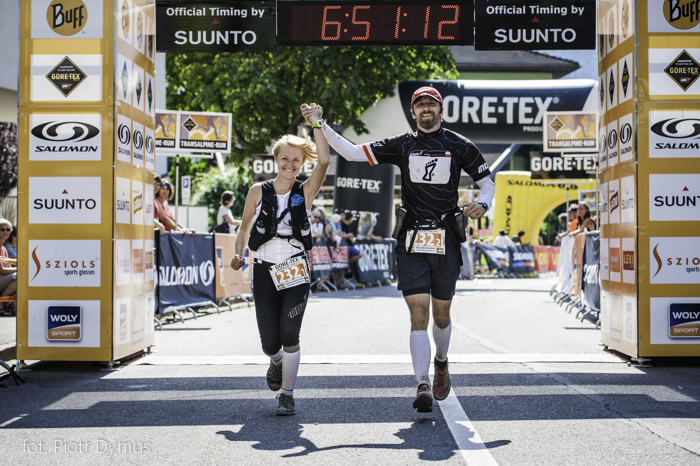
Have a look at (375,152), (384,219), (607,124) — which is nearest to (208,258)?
(607,124)

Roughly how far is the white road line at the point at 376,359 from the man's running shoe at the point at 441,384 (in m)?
2.23

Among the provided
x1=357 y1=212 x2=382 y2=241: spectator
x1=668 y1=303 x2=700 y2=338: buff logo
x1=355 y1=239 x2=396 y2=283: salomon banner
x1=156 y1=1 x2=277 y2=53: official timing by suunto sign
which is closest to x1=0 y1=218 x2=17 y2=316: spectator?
x1=156 y1=1 x2=277 y2=53: official timing by suunto sign

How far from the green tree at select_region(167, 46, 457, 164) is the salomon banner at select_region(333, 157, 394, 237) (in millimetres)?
2428

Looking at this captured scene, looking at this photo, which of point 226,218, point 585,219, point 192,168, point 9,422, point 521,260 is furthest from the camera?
point 192,168

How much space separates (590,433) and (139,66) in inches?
222

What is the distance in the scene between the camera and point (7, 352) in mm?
7840

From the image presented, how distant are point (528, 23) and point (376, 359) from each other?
4148 mm

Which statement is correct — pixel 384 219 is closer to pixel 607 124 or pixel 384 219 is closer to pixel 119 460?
pixel 607 124

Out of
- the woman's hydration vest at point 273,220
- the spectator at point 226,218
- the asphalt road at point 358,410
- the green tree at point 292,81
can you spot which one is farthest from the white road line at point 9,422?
the green tree at point 292,81

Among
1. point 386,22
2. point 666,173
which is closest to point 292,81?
point 386,22

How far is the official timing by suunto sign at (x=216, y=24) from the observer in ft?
29.1

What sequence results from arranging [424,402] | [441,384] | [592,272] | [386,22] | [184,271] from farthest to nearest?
[184,271] → [592,272] → [386,22] → [441,384] → [424,402]

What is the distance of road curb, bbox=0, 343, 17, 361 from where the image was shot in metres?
7.74

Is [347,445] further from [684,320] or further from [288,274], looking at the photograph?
[684,320]
